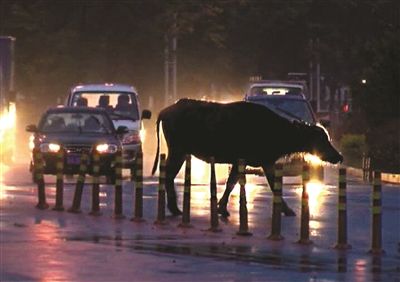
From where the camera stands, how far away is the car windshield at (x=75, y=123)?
3312cm

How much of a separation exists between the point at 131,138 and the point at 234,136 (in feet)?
34.9

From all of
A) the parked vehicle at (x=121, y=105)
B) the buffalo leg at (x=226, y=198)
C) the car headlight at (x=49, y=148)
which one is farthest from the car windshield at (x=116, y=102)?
the buffalo leg at (x=226, y=198)

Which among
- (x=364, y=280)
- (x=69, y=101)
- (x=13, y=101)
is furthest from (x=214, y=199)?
(x=13, y=101)

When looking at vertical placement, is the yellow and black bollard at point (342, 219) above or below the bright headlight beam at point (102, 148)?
below

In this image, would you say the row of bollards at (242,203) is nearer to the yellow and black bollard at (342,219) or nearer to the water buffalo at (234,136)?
the yellow and black bollard at (342,219)

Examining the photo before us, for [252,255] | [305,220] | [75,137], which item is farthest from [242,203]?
[75,137]

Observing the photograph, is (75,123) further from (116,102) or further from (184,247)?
(184,247)

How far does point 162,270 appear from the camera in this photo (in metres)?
16.3

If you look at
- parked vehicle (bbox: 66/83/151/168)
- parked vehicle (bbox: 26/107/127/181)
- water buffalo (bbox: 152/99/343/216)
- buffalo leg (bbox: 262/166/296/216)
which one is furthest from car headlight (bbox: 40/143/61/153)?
buffalo leg (bbox: 262/166/296/216)

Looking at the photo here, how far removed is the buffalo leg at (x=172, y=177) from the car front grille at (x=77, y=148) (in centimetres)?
728

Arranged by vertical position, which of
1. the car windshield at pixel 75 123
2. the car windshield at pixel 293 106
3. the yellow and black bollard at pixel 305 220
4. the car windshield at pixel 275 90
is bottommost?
the yellow and black bollard at pixel 305 220

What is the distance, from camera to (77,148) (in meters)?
32.1

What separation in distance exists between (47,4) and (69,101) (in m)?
25.2

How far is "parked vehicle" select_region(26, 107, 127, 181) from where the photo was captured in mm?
32000
